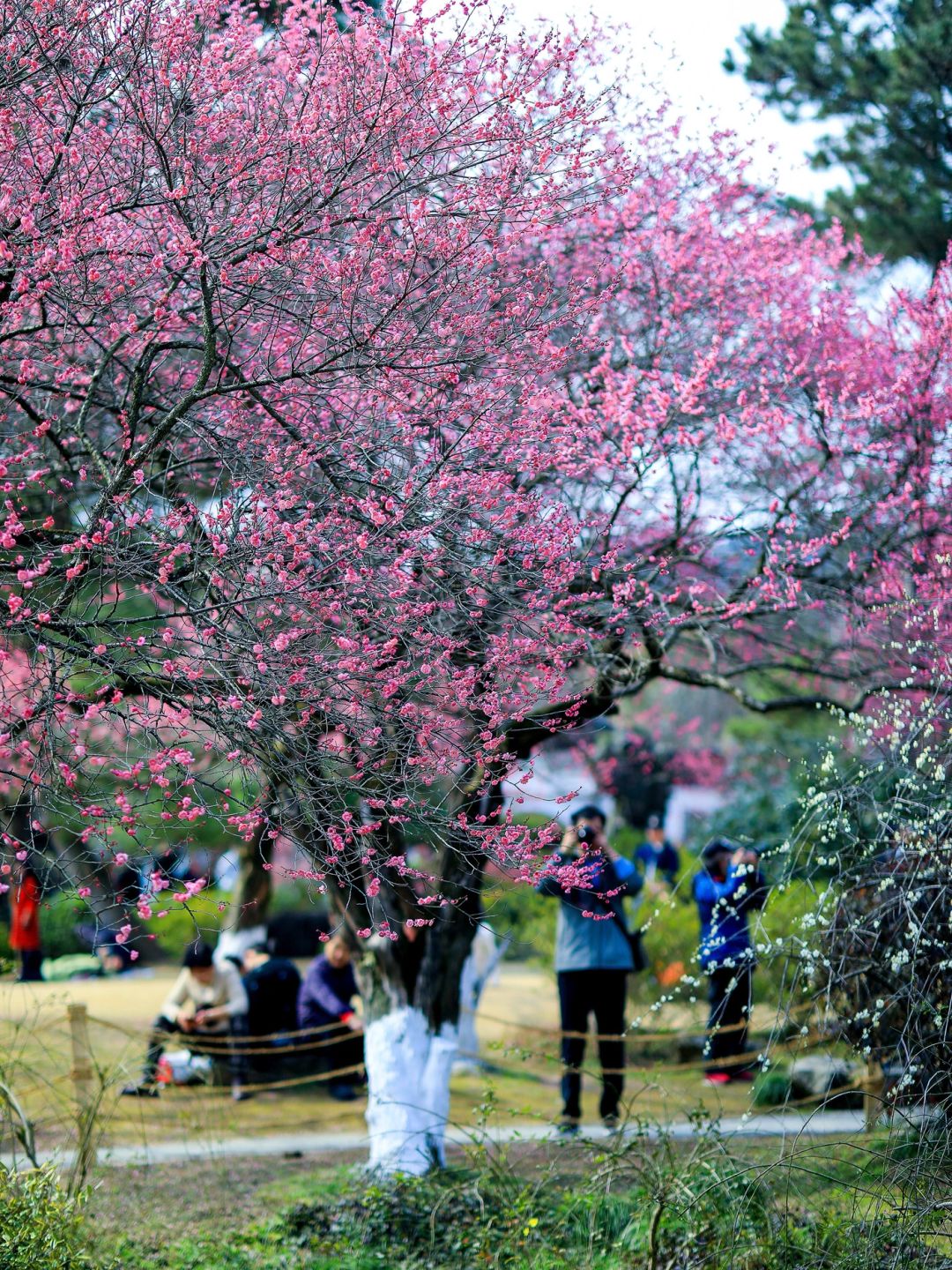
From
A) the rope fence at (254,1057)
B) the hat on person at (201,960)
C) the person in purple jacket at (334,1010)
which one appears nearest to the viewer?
the rope fence at (254,1057)

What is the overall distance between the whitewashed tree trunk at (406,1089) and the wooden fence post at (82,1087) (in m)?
1.40

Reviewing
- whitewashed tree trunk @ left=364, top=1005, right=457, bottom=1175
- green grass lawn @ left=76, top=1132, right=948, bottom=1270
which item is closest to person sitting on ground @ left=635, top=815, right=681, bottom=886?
whitewashed tree trunk @ left=364, top=1005, right=457, bottom=1175

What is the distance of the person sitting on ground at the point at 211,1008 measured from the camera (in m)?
8.73

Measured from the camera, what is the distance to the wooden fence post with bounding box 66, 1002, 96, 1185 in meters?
5.80

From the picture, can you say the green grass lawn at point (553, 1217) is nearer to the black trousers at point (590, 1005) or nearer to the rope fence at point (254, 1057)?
the rope fence at point (254, 1057)

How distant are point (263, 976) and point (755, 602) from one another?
4951 mm

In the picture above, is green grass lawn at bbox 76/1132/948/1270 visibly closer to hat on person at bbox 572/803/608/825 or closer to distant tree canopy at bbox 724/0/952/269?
hat on person at bbox 572/803/608/825

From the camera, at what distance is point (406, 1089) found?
22.1 feet

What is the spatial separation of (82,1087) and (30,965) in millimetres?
6327

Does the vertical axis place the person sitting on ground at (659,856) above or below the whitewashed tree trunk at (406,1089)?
above

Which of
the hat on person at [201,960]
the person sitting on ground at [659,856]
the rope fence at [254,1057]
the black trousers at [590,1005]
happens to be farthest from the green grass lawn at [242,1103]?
the person sitting on ground at [659,856]

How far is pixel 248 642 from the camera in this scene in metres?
4.14

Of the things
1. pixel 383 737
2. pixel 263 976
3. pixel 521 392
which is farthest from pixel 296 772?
pixel 263 976

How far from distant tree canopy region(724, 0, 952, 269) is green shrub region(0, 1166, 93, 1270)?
9445mm
